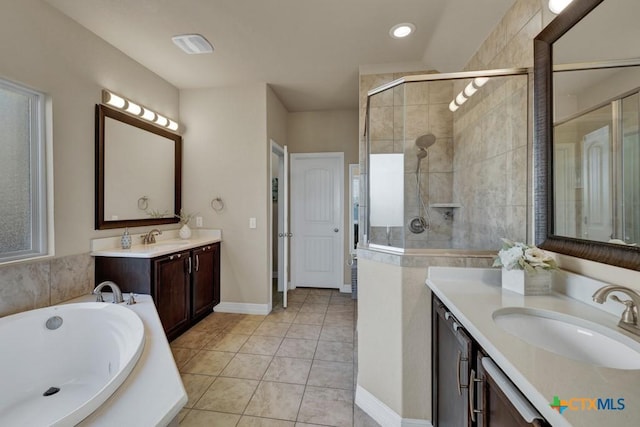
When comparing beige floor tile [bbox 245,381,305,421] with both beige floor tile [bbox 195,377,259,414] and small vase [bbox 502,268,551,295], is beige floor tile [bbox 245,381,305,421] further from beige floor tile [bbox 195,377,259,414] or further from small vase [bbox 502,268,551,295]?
small vase [bbox 502,268,551,295]

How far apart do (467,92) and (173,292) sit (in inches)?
118

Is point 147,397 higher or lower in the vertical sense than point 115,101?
lower

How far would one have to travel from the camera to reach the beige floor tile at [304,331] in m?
2.75

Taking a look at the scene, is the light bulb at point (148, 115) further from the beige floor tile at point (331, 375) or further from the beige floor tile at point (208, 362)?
the beige floor tile at point (331, 375)

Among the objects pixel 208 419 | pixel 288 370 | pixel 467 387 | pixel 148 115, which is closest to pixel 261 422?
pixel 208 419

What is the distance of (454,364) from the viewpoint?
1235 mm

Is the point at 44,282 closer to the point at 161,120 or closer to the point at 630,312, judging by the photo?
the point at 161,120

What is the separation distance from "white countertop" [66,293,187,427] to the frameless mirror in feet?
5.95

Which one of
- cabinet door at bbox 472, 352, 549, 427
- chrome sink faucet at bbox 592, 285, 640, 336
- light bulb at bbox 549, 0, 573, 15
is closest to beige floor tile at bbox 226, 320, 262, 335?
cabinet door at bbox 472, 352, 549, 427

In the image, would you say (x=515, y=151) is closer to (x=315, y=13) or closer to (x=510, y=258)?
(x=510, y=258)

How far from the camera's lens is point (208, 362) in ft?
7.47

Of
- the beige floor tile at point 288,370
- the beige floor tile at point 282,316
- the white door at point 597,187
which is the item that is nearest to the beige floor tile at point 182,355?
the beige floor tile at point 288,370

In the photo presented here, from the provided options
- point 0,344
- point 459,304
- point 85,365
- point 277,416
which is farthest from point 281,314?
point 459,304

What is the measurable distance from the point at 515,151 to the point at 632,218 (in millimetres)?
845
